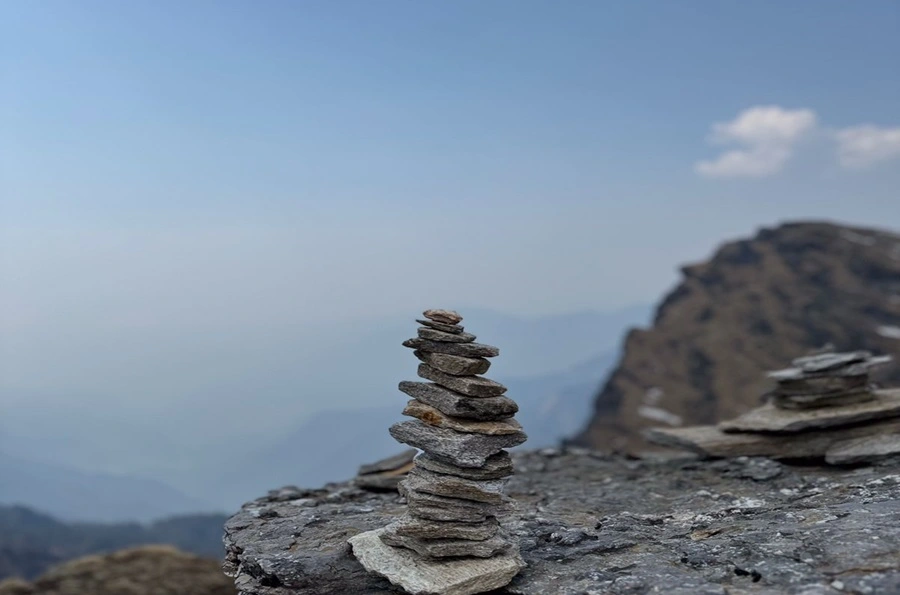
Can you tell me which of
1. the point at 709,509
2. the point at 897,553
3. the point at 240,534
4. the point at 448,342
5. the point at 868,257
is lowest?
the point at 897,553

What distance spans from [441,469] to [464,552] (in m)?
1.22

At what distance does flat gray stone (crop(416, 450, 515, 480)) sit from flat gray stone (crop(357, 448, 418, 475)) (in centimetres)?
634

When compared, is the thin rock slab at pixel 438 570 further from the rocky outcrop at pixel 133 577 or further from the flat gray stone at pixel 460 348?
the rocky outcrop at pixel 133 577

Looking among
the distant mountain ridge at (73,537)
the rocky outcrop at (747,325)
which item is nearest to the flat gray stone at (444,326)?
the rocky outcrop at (747,325)

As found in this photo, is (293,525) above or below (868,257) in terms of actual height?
below

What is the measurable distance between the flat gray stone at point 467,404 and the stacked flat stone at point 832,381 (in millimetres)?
9227

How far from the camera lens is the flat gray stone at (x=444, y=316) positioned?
11.0 m

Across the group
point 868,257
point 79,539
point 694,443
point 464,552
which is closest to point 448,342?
point 464,552

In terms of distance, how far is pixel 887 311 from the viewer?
243ft

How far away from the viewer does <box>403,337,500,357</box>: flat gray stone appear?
35.9 feet

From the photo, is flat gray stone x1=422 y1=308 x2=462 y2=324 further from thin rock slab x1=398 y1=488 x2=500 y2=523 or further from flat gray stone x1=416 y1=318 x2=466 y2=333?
thin rock slab x1=398 y1=488 x2=500 y2=523

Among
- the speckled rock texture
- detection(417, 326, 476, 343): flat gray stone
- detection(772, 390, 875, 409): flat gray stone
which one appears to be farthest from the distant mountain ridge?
detection(417, 326, 476, 343): flat gray stone

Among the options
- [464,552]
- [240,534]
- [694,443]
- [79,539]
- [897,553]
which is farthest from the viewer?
[79,539]

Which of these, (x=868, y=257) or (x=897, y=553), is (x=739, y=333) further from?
(x=897, y=553)
